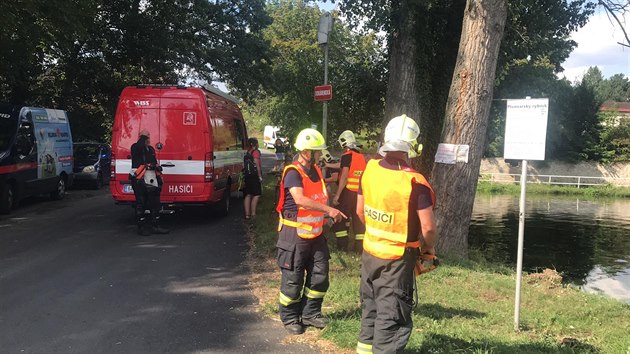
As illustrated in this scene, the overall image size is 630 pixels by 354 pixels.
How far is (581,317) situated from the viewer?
19.3ft

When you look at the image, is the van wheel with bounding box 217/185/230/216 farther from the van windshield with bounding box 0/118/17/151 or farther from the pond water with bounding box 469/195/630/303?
the pond water with bounding box 469/195/630/303

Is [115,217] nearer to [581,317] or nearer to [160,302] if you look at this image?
[160,302]

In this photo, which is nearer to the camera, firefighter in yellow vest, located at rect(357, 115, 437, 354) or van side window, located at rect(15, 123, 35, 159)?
firefighter in yellow vest, located at rect(357, 115, 437, 354)

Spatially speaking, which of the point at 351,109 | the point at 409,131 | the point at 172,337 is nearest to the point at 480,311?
the point at 409,131

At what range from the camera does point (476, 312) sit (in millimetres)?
5594

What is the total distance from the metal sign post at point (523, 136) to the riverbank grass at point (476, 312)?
1.46 ft

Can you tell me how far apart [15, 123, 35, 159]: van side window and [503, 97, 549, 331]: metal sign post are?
11.0 meters

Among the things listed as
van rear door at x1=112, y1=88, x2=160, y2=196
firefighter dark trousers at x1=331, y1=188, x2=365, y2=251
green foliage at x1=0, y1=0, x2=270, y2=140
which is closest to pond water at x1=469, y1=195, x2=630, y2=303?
firefighter dark trousers at x1=331, y1=188, x2=365, y2=251

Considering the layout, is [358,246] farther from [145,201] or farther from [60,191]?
[60,191]

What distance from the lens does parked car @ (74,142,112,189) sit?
17734 mm

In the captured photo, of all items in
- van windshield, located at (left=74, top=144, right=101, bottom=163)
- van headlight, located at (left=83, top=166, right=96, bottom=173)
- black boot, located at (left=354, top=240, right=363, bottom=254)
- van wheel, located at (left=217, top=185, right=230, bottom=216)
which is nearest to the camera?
black boot, located at (left=354, top=240, right=363, bottom=254)

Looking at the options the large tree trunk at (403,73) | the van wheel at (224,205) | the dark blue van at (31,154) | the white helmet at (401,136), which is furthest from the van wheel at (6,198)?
the white helmet at (401,136)

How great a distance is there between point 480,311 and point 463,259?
9.71ft

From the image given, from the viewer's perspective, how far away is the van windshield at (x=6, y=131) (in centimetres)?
1164
